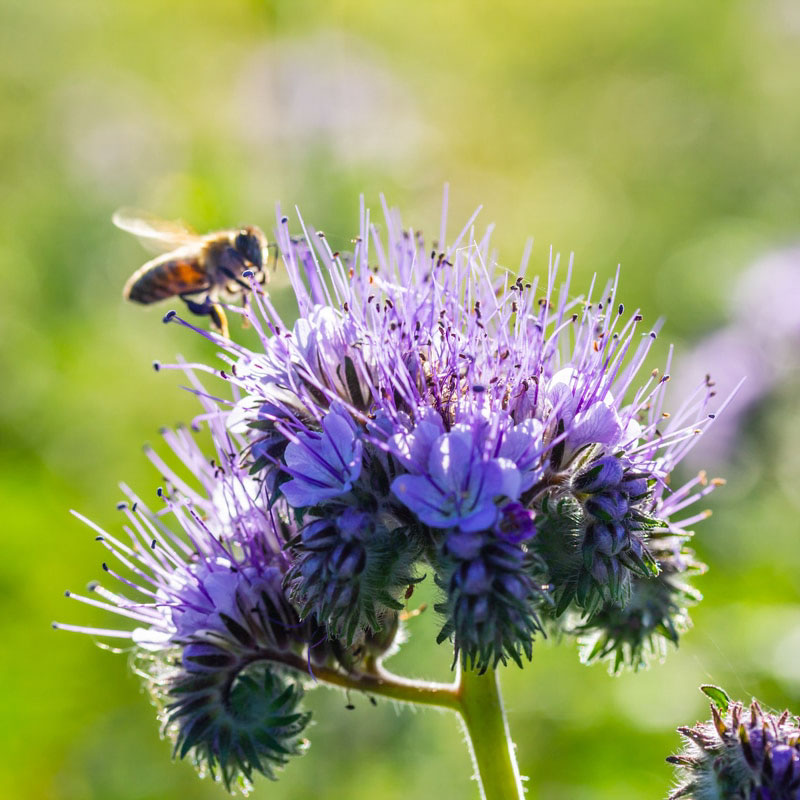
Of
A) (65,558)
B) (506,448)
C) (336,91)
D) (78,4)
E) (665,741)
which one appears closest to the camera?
(506,448)

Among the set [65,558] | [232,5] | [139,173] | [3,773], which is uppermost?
[232,5]

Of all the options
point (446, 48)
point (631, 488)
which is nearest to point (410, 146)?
point (631, 488)

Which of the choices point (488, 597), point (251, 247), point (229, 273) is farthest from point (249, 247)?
point (488, 597)

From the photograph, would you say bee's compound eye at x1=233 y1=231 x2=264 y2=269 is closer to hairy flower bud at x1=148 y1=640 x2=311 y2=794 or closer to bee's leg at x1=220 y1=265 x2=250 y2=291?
bee's leg at x1=220 y1=265 x2=250 y2=291

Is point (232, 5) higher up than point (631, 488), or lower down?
higher up

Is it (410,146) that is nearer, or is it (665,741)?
(665,741)

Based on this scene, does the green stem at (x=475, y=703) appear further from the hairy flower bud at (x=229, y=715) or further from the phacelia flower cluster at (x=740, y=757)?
the phacelia flower cluster at (x=740, y=757)

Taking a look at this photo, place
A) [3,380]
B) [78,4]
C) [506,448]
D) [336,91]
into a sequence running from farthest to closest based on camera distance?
[78,4] < [336,91] < [3,380] < [506,448]

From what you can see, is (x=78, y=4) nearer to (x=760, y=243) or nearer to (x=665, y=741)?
(x=760, y=243)
